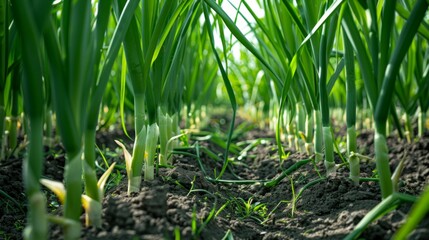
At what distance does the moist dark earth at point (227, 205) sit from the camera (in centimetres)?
91

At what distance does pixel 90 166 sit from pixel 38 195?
20 centimetres

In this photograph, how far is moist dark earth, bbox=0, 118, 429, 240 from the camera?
908mm

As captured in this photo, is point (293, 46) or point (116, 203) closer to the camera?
point (116, 203)

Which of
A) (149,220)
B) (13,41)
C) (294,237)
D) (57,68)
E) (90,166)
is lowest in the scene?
(294,237)

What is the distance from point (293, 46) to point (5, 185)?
1.01 meters

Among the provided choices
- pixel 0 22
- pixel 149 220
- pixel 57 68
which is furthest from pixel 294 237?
pixel 0 22

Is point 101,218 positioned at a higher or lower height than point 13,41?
lower

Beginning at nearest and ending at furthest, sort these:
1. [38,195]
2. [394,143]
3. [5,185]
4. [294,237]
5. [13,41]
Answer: [38,195], [294,237], [5,185], [13,41], [394,143]

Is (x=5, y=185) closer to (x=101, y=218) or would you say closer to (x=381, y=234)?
(x=101, y=218)

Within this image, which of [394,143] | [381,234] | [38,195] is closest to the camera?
[38,195]

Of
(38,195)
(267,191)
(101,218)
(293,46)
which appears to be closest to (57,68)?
(38,195)

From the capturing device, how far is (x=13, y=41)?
1.58 m

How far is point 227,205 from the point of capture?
130cm

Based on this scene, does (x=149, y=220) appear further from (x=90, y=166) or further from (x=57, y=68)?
(x=57, y=68)
